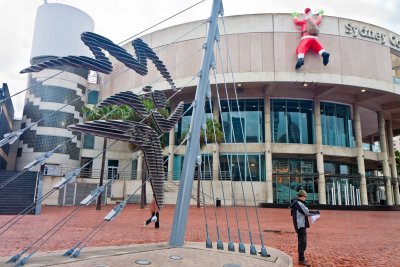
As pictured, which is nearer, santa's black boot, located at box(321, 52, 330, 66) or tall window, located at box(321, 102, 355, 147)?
santa's black boot, located at box(321, 52, 330, 66)

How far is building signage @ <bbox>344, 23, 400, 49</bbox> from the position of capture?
34969 mm

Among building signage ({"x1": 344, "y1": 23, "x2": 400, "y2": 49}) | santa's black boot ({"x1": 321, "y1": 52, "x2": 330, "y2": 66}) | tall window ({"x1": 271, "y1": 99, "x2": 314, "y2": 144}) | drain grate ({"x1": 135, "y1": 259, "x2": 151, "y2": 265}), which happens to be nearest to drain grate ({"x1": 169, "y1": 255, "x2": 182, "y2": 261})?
drain grate ({"x1": 135, "y1": 259, "x2": 151, "y2": 265})

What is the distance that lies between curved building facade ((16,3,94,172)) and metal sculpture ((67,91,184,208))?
30.2m

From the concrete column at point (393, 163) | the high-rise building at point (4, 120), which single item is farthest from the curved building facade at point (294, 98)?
the high-rise building at point (4, 120)

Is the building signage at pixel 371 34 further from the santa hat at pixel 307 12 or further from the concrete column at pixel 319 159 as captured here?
the concrete column at pixel 319 159

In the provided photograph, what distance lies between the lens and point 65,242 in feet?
30.7

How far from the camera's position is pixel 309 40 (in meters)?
33.1

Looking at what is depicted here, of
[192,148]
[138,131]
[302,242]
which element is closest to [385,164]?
[302,242]

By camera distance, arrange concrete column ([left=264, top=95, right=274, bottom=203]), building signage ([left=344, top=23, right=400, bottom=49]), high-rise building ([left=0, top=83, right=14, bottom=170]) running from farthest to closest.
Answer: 1. building signage ([left=344, top=23, right=400, bottom=49])
2. concrete column ([left=264, top=95, right=274, bottom=203])
3. high-rise building ([left=0, top=83, right=14, bottom=170])

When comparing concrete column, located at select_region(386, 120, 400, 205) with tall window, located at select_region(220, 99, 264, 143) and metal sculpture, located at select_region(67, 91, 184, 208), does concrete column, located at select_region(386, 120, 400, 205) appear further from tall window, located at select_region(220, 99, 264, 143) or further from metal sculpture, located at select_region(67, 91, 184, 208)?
metal sculpture, located at select_region(67, 91, 184, 208)

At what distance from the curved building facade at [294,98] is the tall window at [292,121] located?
0.37 feet

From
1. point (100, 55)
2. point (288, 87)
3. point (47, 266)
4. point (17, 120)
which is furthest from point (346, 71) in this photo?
point (17, 120)

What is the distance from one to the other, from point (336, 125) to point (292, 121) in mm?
5592

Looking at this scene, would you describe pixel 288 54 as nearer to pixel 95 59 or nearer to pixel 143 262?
pixel 95 59
